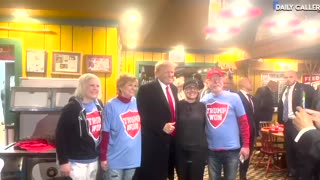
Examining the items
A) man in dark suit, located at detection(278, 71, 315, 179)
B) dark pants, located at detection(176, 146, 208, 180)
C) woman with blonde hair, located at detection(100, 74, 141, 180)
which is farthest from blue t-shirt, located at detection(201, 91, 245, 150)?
man in dark suit, located at detection(278, 71, 315, 179)

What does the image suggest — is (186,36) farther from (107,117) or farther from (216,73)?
(107,117)

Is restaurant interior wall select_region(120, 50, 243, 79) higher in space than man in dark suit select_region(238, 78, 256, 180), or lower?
higher

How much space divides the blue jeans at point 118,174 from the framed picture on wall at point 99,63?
1799 millimetres

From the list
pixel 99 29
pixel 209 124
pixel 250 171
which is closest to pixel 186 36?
pixel 99 29

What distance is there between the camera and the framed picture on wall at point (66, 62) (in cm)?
406

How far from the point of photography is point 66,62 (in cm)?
407

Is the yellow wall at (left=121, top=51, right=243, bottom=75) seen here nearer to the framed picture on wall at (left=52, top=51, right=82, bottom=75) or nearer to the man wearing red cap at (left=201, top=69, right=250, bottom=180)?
the framed picture on wall at (left=52, top=51, right=82, bottom=75)

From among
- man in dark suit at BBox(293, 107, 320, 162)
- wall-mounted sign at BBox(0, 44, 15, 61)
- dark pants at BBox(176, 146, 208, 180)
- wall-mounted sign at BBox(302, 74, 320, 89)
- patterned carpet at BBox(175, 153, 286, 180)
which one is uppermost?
wall-mounted sign at BBox(0, 44, 15, 61)

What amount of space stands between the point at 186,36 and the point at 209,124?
9.43 feet

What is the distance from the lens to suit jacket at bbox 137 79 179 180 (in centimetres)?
284

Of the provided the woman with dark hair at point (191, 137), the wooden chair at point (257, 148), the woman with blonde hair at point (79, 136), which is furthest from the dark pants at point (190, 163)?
the wooden chair at point (257, 148)

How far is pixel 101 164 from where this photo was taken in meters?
2.57

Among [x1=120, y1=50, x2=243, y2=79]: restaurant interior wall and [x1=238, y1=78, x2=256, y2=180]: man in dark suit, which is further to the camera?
[x1=120, y1=50, x2=243, y2=79]: restaurant interior wall

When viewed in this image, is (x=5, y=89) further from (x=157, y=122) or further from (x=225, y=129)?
(x=225, y=129)
